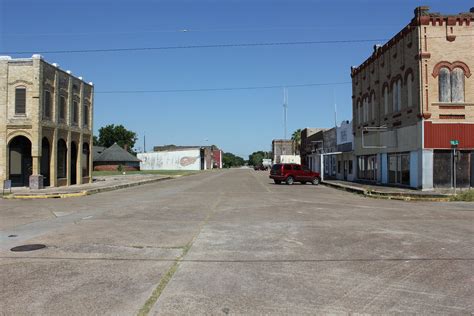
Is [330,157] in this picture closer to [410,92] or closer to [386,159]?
[386,159]

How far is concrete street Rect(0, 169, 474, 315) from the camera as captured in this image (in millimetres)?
5949

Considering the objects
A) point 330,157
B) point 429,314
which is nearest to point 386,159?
point 330,157

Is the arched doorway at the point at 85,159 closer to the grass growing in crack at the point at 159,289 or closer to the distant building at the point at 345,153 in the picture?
the distant building at the point at 345,153

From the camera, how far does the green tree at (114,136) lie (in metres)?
142

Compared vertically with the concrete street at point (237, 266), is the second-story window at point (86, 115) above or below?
above

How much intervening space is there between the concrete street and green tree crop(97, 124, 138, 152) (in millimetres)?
130764

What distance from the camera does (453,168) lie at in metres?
27.3

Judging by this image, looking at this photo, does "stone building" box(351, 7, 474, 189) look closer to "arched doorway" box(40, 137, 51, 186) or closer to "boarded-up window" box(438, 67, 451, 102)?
"boarded-up window" box(438, 67, 451, 102)

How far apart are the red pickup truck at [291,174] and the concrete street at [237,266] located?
25850 millimetres

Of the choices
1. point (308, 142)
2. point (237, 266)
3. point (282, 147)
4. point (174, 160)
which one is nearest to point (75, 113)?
point (237, 266)

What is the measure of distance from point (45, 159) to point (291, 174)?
20331 mm

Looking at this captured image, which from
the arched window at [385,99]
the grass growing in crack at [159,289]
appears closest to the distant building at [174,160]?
the arched window at [385,99]

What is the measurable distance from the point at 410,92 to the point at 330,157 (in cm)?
2455

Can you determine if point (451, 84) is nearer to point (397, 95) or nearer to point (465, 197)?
point (397, 95)
